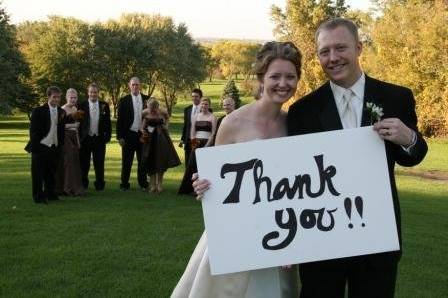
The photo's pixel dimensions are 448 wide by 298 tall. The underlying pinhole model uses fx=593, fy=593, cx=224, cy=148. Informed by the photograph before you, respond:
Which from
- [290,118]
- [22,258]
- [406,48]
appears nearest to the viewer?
[290,118]

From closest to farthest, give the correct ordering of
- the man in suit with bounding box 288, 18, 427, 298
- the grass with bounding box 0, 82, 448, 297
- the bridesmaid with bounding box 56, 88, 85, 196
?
the man in suit with bounding box 288, 18, 427, 298 → the grass with bounding box 0, 82, 448, 297 → the bridesmaid with bounding box 56, 88, 85, 196

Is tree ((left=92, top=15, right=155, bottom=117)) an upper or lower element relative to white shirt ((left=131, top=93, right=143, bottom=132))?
upper

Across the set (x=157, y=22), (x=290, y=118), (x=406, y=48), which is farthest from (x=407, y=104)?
(x=157, y=22)

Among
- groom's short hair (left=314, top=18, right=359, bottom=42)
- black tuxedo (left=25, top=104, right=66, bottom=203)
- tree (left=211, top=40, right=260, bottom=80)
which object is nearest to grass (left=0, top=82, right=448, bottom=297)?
black tuxedo (left=25, top=104, right=66, bottom=203)

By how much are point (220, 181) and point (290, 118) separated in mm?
566

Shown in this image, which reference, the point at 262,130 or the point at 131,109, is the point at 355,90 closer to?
the point at 262,130

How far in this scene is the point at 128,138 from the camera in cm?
1289

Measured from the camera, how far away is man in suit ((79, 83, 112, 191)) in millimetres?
12469

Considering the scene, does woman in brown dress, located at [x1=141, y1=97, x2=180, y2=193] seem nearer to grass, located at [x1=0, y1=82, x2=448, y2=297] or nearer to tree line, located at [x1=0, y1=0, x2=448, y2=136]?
grass, located at [x1=0, y1=82, x2=448, y2=297]

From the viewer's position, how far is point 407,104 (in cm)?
327

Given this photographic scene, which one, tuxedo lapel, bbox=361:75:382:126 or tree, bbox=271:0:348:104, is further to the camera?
tree, bbox=271:0:348:104

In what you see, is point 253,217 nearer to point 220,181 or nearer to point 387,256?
point 220,181

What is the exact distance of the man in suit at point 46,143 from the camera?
10742 mm

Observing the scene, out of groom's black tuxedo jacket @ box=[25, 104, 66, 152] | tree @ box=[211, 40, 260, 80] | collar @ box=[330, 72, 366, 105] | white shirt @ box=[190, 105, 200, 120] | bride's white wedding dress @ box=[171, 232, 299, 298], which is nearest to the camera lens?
collar @ box=[330, 72, 366, 105]
